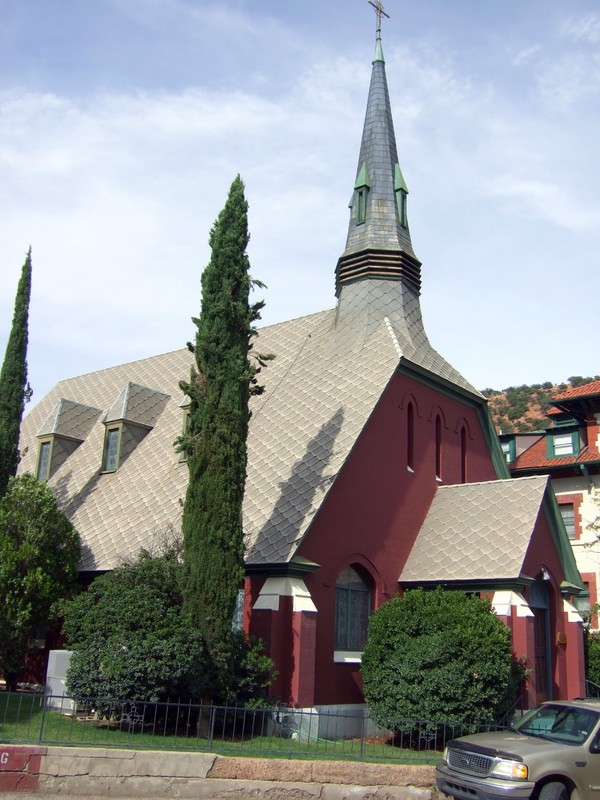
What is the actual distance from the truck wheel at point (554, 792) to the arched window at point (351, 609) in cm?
809

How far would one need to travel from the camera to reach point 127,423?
26.4 meters

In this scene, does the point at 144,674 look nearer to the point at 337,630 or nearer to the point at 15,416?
the point at 337,630

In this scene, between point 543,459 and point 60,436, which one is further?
point 543,459

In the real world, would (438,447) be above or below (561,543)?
above

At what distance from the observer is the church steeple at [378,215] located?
1015 inches

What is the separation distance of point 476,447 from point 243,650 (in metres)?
11.6

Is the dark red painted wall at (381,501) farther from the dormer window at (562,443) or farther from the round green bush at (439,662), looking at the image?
the dormer window at (562,443)

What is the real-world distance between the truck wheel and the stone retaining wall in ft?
7.58

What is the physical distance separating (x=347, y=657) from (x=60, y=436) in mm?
13834

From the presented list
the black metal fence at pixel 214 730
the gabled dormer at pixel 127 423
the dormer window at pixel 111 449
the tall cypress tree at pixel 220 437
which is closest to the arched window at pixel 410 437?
the tall cypress tree at pixel 220 437

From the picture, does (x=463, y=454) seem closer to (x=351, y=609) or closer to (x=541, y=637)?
(x=541, y=637)

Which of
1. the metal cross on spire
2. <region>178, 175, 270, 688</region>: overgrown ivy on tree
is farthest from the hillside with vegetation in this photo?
<region>178, 175, 270, 688</region>: overgrown ivy on tree

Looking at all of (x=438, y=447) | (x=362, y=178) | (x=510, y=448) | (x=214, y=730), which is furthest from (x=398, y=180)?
(x=214, y=730)

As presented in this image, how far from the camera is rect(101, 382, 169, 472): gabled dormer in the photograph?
85.9ft
